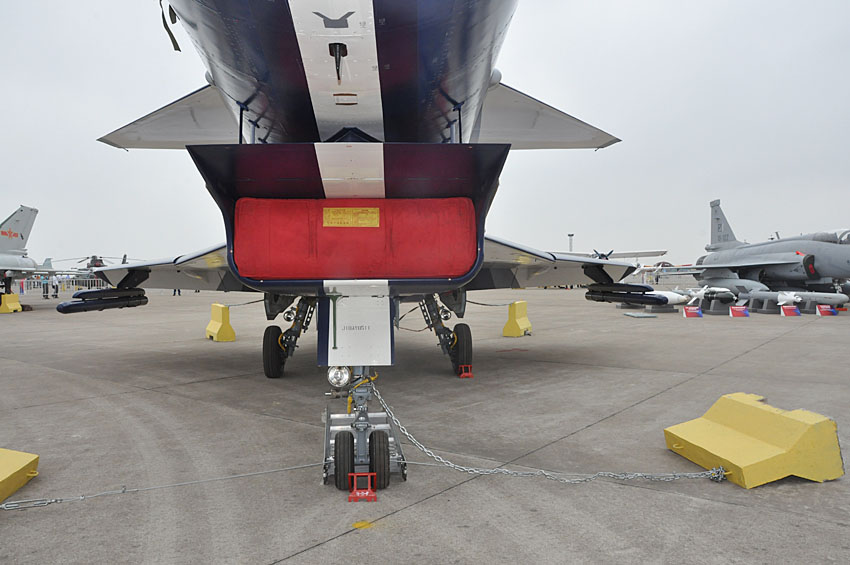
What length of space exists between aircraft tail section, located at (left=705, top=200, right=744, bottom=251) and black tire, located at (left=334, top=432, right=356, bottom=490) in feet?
82.1

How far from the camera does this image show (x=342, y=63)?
252 cm

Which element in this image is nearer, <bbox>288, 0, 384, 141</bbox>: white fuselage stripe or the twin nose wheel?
<bbox>288, 0, 384, 141</bbox>: white fuselage stripe

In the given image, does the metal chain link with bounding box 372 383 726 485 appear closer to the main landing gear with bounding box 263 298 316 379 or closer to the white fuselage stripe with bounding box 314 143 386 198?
the white fuselage stripe with bounding box 314 143 386 198

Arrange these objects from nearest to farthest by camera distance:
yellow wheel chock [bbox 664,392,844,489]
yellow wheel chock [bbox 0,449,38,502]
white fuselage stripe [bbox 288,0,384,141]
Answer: white fuselage stripe [bbox 288,0,384,141] < yellow wheel chock [bbox 0,449,38,502] < yellow wheel chock [bbox 664,392,844,489]

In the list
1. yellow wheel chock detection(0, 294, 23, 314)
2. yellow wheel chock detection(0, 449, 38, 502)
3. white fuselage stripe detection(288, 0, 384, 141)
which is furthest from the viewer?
yellow wheel chock detection(0, 294, 23, 314)

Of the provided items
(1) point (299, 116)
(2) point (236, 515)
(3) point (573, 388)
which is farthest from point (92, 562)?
(3) point (573, 388)

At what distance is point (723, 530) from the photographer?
2301 mm

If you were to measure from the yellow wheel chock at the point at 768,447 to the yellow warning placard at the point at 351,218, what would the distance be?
8.18 feet

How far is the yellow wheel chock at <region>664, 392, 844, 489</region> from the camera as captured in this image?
2848mm

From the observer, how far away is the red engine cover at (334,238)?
3.02 meters

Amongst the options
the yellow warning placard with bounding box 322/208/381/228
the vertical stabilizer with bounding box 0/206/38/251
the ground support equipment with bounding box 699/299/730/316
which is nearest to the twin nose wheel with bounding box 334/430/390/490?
the yellow warning placard with bounding box 322/208/381/228

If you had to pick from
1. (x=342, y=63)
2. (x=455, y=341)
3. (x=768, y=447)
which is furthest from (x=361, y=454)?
(x=455, y=341)

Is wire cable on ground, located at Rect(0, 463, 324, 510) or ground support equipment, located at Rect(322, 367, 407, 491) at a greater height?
ground support equipment, located at Rect(322, 367, 407, 491)

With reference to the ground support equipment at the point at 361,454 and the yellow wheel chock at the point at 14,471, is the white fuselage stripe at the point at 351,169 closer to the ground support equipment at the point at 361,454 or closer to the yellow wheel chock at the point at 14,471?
the ground support equipment at the point at 361,454
